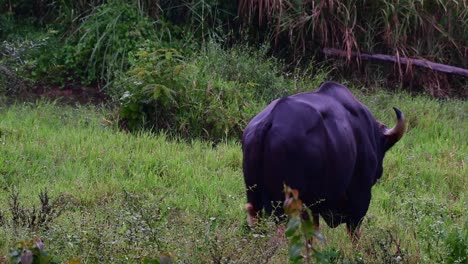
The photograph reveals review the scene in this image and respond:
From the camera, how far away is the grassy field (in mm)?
5105

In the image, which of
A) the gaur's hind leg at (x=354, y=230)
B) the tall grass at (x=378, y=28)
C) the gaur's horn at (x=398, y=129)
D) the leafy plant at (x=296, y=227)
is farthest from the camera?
the tall grass at (x=378, y=28)

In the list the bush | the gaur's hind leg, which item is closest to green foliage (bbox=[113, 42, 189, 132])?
the bush

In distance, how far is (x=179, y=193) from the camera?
23.2ft

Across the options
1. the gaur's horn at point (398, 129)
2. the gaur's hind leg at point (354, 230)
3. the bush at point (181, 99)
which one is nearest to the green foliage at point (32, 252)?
the gaur's hind leg at point (354, 230)

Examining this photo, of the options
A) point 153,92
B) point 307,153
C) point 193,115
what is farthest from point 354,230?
point 153,92

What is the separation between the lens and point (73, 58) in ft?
35.6

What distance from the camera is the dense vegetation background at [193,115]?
5.45 meters

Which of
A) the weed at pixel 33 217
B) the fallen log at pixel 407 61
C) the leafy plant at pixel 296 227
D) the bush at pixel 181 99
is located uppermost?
the leafy plant at pixel 296 227

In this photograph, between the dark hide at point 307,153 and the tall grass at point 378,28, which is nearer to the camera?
the dark hide at point 307,153

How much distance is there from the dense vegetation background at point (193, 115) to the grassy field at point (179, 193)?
17mm

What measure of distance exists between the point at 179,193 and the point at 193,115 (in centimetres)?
192

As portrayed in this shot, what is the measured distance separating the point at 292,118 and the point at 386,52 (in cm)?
654

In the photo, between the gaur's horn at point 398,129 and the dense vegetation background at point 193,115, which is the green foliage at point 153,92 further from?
the gaur's horn at point 398,129

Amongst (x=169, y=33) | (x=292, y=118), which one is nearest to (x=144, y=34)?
(x=169, y=33)
